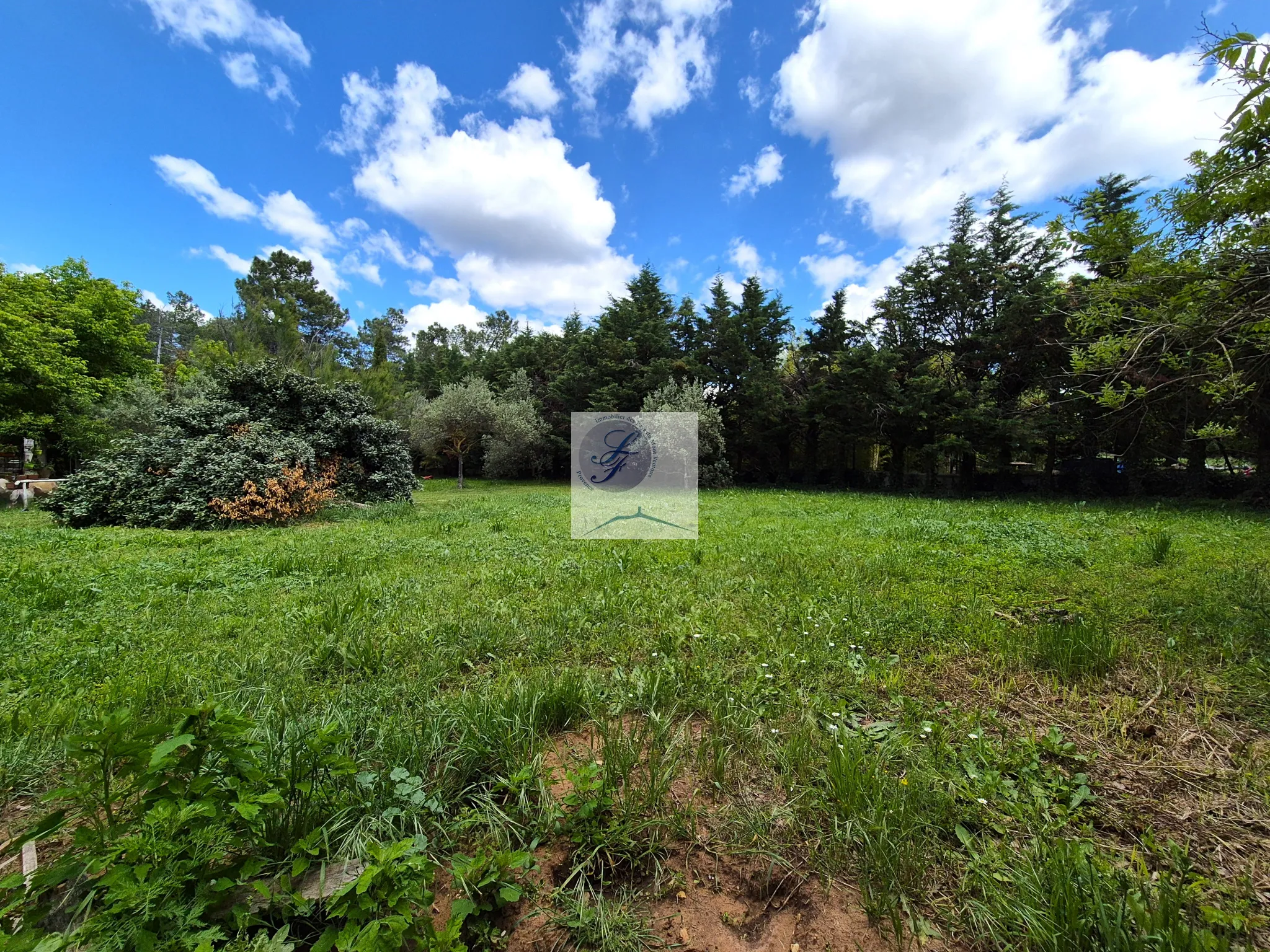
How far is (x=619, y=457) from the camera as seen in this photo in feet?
58.1

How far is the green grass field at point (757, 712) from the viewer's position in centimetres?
145

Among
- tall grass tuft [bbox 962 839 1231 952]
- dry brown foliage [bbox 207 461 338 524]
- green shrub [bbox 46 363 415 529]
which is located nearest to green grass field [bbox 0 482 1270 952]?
tall grass tuft [bbox 962 839 1231 952]

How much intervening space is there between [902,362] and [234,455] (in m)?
19.1

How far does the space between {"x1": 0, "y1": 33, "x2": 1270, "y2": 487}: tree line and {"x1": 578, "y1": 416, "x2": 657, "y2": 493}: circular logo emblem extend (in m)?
1.49

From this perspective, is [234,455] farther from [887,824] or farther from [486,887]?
[887,824]

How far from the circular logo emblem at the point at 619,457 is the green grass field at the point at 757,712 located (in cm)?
1210

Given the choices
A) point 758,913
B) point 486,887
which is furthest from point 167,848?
point 758,913

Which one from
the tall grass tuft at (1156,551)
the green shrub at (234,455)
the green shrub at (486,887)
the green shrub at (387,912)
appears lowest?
the green shrub at (486,887)

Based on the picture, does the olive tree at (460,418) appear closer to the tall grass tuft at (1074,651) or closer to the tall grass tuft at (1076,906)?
the tall grass tuft at (1074,651)

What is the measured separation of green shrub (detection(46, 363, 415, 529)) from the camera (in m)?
8.09

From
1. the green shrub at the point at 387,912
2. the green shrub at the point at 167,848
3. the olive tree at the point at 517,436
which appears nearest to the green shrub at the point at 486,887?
the green shrub at the point at 387,912

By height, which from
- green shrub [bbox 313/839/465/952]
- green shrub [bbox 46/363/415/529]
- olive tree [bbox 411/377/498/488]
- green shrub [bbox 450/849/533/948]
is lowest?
green shrub [bbox 450/849/533/948]

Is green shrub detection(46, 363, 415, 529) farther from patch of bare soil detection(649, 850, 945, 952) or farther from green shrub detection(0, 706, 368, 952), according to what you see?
patch of bare soil detection(649, 850, 945, 952)

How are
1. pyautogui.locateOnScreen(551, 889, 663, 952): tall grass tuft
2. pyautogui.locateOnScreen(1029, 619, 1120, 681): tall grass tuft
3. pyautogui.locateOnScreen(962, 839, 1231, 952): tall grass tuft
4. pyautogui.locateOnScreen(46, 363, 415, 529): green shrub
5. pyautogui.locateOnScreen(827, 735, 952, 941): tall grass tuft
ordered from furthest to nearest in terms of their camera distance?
pyautogui.locateOnScreen(46, 363, 415, 529): green shrub, pyautogui.locateOnScreen(1029, 619, 1120, 681): tall grass tuft, pyautogui.locateOnScreen(827, 735, 952, 941): tall grass tuft, pyautogui.locateOnScreen(551, 889, 663, 952): tall grass tuft, pyautogui.locateOnScreen(962, 839, 1231, 952): tall grass tuft
